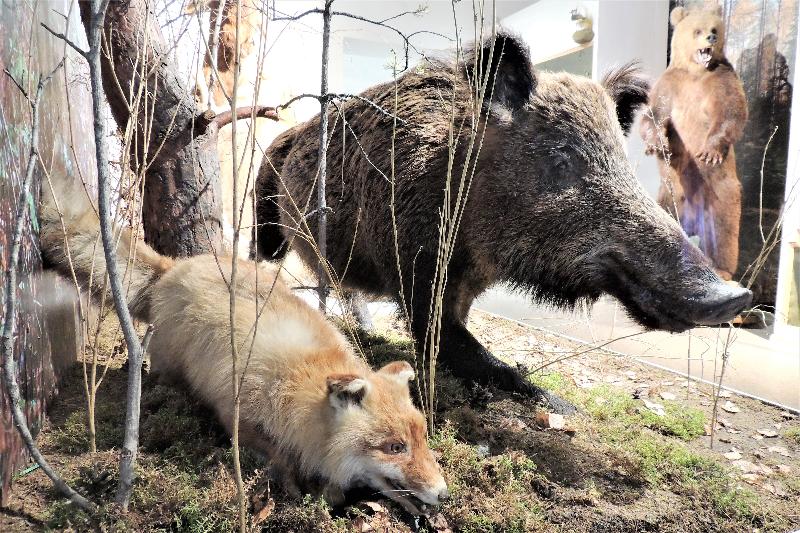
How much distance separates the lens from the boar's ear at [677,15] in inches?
159

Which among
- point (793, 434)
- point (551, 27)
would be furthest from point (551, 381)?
point (551, 27)

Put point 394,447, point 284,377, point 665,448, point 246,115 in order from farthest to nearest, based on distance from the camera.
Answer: point 246,115, point 665,448, point 284,377, point 394,447

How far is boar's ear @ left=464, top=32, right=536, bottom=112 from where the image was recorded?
2574 millimetres

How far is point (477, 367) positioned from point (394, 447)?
Result: 1.07 metres

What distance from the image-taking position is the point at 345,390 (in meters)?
1.85

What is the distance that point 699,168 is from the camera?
4227 millimetres

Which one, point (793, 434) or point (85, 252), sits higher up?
→ point (85, 252)

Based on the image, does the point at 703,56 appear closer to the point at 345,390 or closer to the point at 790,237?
the point at 790,237

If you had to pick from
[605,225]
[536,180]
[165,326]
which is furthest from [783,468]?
[165,326]

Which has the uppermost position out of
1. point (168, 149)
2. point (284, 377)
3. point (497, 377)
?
point (168, 149)

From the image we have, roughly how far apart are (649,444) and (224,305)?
2.02m

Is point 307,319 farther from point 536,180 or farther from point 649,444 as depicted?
point 649,444

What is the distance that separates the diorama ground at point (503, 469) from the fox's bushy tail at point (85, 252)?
461mm

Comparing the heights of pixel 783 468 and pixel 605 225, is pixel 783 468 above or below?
below
